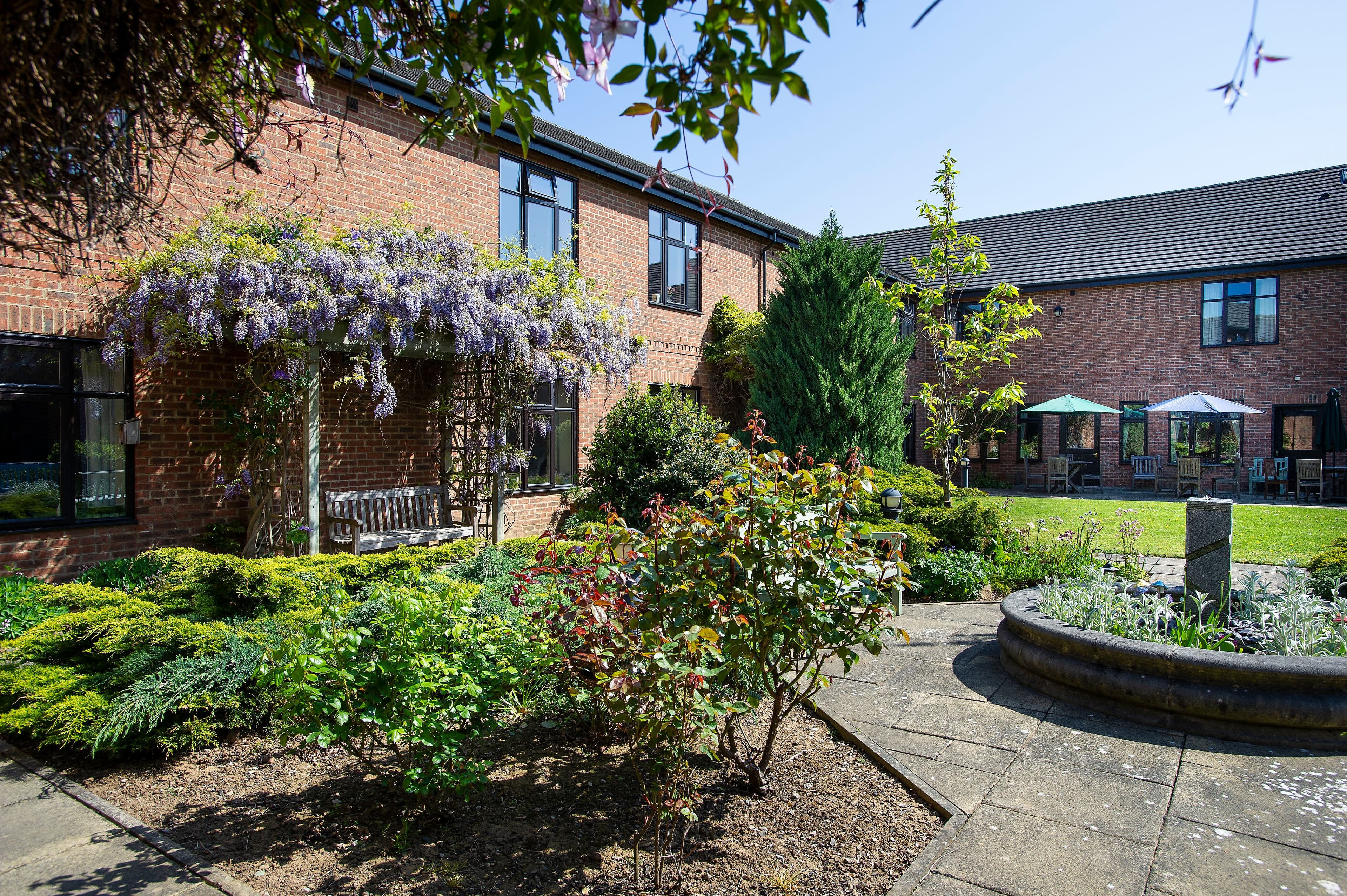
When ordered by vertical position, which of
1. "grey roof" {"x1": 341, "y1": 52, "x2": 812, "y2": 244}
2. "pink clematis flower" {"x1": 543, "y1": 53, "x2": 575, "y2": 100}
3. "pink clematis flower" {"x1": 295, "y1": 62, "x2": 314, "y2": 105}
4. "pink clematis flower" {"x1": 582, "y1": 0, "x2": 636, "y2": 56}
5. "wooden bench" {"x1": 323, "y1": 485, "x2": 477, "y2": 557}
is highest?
"grey roof" {"x1": 341, "y1": 52, "x2": 812, "y2": 244}

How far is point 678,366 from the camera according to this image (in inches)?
517

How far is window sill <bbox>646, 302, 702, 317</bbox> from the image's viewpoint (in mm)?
12719

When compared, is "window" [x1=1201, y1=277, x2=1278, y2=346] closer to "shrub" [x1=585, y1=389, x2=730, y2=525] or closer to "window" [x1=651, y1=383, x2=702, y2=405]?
"window" [x1=651, y1=383, x2=702, y2=405]

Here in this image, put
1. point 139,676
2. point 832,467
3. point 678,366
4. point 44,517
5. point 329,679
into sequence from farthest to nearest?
point 678,366
point 44,517
point 139,676
point 832,467
point 329,679

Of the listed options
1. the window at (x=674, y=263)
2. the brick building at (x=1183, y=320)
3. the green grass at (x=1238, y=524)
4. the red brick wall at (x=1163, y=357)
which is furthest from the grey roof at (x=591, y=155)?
the red brick wall at (x=1163, y=357)

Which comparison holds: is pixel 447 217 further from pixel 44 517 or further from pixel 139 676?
pixel 139 676

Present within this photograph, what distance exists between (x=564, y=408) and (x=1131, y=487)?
17.1 meters

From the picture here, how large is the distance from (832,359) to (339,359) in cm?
704

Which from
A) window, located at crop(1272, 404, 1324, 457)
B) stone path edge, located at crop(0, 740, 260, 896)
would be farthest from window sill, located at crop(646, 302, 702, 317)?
window, located at crop(1272, 404, 1324, 457)

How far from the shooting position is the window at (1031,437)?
21.8m

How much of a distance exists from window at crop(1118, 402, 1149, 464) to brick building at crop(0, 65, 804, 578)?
13082 millimetres

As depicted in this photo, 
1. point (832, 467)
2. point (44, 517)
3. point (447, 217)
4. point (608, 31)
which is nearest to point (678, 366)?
point (447, 217)

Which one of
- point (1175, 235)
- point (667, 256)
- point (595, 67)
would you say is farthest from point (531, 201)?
point (1175, 235)

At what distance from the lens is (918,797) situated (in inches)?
141
